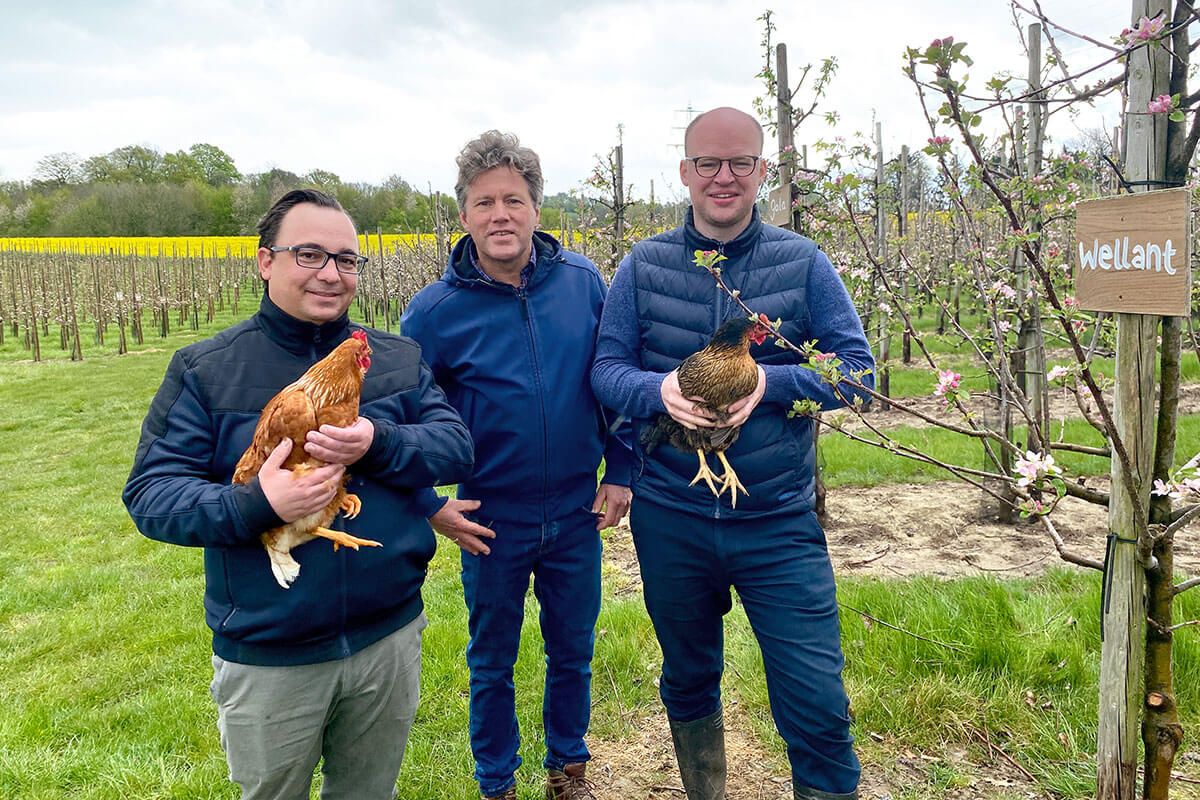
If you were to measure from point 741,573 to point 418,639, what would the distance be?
103cm

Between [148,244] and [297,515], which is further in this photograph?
[148,244]

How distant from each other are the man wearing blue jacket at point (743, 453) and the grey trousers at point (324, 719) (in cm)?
88

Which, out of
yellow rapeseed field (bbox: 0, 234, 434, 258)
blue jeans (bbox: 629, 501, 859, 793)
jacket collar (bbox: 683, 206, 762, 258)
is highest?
yellow rapeseed field (bbox: 0, 234, 434, 258)

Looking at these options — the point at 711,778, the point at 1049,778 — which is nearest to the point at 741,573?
the point at 711,778

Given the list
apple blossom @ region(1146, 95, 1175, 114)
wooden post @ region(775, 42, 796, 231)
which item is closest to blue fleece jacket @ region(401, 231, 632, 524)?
apple blossom @ region(1146, 95, 1175, 114)

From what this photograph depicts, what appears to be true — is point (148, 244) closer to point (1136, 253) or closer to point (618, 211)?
point (618, 211)

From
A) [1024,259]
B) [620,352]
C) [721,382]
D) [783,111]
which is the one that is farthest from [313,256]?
[1024,259]

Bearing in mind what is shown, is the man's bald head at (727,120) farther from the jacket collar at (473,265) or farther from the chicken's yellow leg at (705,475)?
the chicken's yellow leg at (705,475)

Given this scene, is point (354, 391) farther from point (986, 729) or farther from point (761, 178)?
point (986, 729)

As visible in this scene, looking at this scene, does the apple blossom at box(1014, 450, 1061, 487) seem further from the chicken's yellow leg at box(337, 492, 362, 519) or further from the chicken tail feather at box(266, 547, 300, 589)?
the chicken tail feather at box(266, 547, 300, 589)

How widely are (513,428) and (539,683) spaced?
1732 millimetres

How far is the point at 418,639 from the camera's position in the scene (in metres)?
2.19

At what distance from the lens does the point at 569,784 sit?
2.88m

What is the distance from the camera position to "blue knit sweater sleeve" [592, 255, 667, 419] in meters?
2.35
